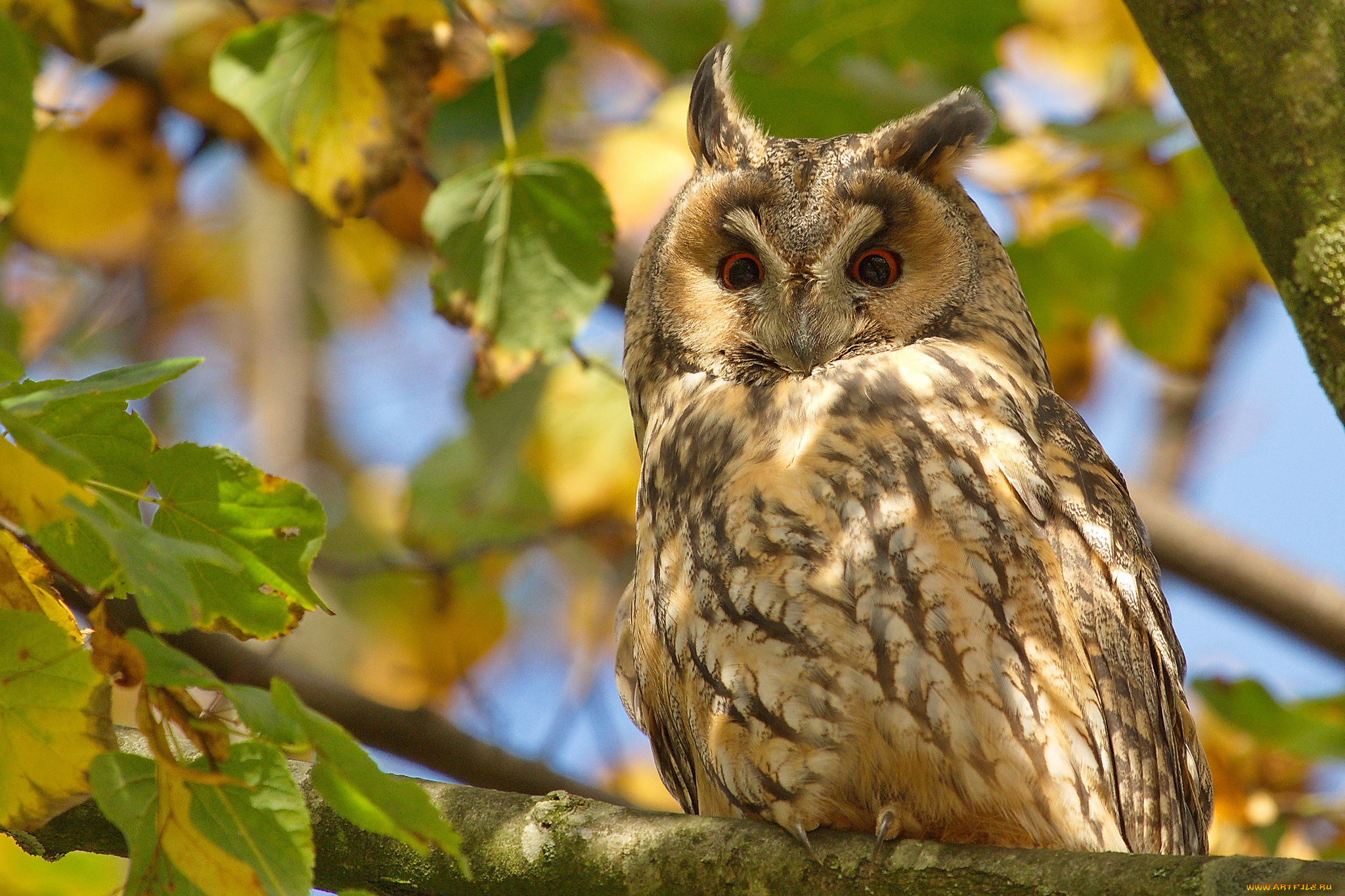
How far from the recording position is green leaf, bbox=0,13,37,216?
4.09 feet

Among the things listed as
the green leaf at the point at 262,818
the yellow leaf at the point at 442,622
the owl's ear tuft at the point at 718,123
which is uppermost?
the owl's ear tuft at the point at 718,123

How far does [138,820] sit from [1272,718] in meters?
2.20

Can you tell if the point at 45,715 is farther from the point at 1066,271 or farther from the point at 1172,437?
the point at 1172,437

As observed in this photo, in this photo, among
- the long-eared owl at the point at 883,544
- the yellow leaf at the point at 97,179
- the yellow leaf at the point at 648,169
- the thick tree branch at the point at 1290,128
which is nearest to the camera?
the thick tree branch at the point at 1290,128

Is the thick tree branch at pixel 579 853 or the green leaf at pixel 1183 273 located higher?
the green leaf at pixel 1183 273

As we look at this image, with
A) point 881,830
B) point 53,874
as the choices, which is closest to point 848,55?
point 881,830

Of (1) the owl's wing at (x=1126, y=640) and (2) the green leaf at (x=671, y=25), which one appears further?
(2) the green leaf at (x=671, y=25)

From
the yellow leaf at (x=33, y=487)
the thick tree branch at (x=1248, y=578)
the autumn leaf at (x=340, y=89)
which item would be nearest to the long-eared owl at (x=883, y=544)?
the autumn leaf at (x=340, y=89)

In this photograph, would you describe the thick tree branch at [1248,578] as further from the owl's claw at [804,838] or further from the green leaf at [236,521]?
the green leaf at [236,521]

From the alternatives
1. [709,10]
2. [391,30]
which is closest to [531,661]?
[709,10]

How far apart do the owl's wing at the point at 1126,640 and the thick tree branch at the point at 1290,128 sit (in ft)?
1.68

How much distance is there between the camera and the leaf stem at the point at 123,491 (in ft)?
3.29

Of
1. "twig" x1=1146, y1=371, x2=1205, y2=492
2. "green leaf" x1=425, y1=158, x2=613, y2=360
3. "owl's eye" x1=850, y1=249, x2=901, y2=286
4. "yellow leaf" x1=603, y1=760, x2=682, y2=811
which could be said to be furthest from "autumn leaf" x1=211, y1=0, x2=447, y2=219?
"twig" x1=1146, y1=371, x2=1205, y2=492

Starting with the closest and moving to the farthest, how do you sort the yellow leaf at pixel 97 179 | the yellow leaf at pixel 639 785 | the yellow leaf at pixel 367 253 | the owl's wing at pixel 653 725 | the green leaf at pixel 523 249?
the green leaf at pixel 523 249, the owl's wing at pixel 653 725, the yellow leaf at pixel 97 179, the yellow leaf at pixel 367 253, the yellow leaf at pixel 639 785
